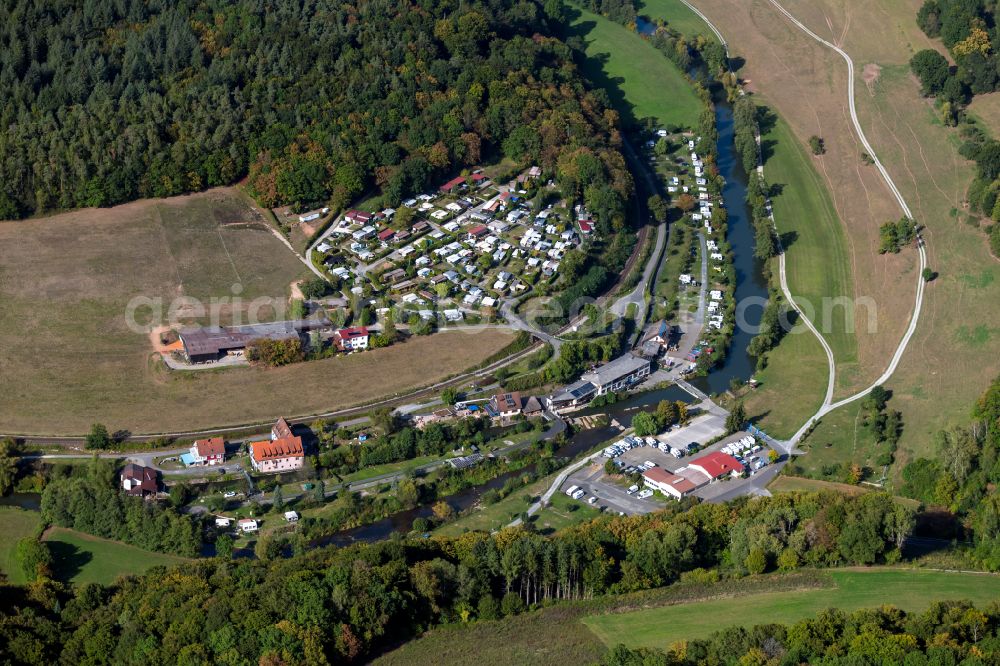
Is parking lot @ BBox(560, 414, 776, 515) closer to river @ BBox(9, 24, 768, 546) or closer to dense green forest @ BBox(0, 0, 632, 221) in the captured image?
river @ BBox(9, 24, 768, 546)

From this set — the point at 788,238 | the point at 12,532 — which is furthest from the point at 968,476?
the point at 12,532

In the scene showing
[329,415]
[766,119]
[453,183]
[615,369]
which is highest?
[766,119]

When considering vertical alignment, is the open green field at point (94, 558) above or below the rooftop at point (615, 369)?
below

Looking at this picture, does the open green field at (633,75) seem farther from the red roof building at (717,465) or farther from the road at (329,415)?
the red roof building at (717,465)

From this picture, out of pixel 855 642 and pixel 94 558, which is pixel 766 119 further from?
pixel 94 558

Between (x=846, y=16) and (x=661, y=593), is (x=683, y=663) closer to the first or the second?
(x=661, y=593)

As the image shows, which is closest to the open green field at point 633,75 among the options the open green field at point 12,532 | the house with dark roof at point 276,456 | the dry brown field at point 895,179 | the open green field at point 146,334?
the dry brown field at point 895,179
